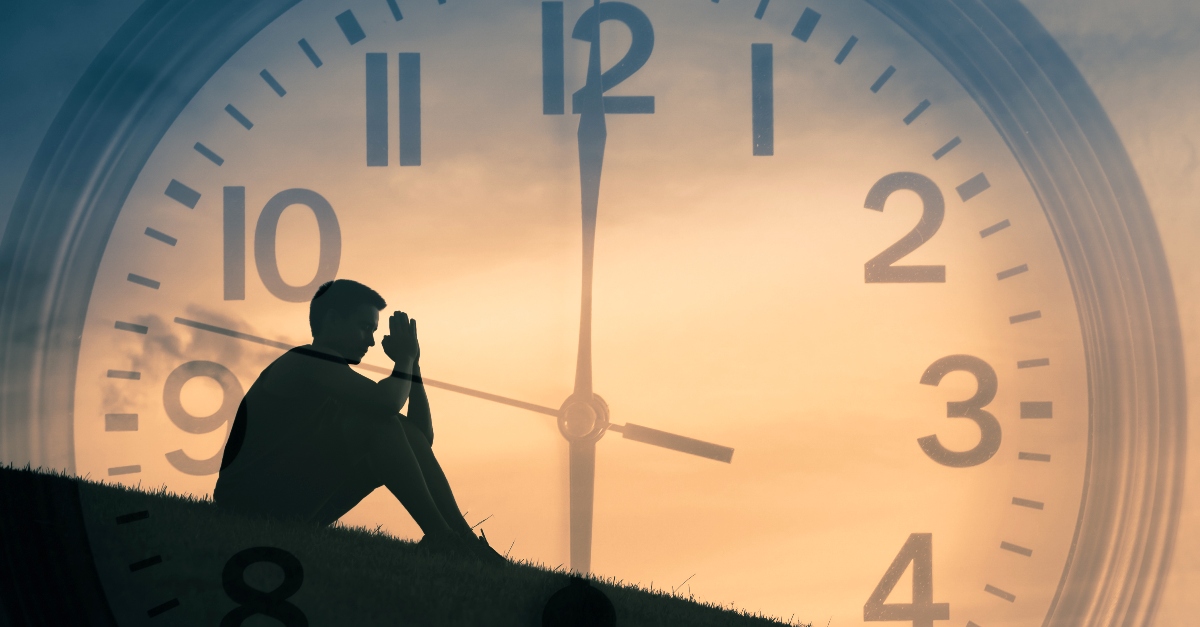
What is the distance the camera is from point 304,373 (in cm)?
267

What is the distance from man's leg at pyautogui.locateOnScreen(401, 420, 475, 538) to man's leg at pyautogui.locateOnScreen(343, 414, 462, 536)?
0.6 inches

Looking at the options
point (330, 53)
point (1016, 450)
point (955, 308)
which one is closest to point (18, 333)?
point (330, 53)

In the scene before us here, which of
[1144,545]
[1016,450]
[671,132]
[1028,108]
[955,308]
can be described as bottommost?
[1144,545]

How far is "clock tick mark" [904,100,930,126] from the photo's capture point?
291cm

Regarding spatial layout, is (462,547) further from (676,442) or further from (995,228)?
(995,228)

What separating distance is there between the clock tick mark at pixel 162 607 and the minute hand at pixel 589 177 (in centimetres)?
115

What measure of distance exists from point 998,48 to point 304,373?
2391 mm

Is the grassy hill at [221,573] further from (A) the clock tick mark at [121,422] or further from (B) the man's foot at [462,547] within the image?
(A) the clock tick mark at [121,422]

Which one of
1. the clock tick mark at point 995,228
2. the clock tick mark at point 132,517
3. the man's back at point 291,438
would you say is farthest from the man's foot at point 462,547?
the clock tick mark at point 995,228

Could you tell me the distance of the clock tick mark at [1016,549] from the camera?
282 cm

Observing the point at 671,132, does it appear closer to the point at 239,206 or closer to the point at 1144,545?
the point at 239,206

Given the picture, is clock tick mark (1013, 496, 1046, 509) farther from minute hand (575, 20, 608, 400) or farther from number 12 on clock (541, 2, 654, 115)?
number 12 on clock (541, 2, 654, 115)

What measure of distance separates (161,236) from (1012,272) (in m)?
2.62

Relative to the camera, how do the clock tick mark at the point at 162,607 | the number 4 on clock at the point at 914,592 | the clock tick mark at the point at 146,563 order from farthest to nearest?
the number 4 on clock at the point at 914,592 → the clock tick mark at the point at 146,563 → the clock tick mark at the point at 162,607
